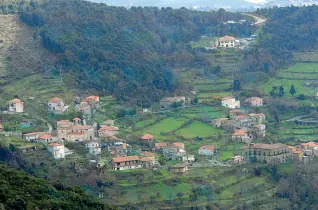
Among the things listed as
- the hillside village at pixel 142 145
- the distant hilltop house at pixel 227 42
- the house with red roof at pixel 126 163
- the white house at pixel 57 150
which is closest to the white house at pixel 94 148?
the hillside village at pixel 142 145

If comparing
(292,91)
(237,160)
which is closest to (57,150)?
(237,160)

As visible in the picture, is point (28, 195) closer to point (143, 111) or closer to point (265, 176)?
point (265, 176)

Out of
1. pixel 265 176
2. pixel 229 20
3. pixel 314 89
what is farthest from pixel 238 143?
pixel 229 20

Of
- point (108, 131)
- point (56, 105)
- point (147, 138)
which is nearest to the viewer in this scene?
point (147, 138)

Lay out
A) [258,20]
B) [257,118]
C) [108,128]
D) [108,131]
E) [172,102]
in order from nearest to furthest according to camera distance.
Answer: [108,131] → [108,128] → [257,118] → [172,102] → [258,20]

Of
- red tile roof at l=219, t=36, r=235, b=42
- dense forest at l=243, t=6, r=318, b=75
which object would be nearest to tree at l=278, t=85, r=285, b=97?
dense forest at l=243, t=6, r=318, b=75

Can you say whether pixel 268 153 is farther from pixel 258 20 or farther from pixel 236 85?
pixel 258 20
